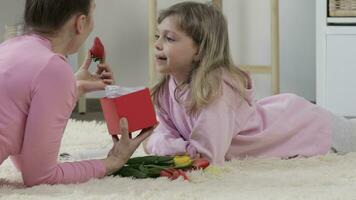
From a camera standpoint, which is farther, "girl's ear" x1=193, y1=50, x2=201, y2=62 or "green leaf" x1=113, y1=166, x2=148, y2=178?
"girl's ear" x1=193, y1=50, x2=201, y2=62

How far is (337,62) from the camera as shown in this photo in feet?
7.48

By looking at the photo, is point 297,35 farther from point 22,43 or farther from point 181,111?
point 22,43

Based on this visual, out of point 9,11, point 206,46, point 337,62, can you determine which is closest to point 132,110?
point 206,46

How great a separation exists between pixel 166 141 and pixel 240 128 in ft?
0.55

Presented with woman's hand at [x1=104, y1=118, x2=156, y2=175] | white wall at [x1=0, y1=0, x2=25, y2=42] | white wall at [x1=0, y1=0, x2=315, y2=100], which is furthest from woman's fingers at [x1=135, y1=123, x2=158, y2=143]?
white wall at [x1=0, y1=0, x2=25, y2=42]

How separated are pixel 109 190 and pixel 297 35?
178 cm

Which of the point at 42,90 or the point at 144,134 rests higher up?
the point at 42,90

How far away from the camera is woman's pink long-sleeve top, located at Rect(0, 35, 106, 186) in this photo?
1119mm

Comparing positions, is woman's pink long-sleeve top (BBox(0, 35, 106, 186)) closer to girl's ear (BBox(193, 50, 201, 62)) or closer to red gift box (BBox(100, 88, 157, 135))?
red gift box (BBox(100, 88, 157, 135))

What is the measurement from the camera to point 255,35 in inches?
112

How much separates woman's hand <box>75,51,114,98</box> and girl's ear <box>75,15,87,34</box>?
0.68 feet

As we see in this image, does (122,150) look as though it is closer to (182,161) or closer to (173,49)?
(182,161)

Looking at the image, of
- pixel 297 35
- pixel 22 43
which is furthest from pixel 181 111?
pixel 297 35

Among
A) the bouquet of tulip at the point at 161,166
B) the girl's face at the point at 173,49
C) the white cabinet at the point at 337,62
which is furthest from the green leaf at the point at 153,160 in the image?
the white cabinet at the point at 337,62
